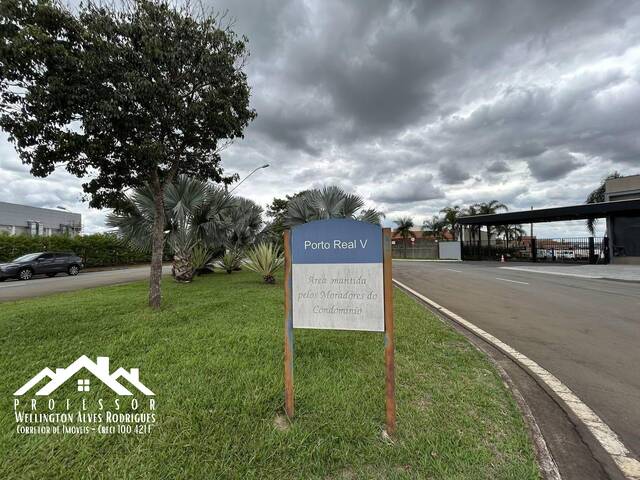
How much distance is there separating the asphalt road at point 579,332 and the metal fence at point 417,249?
96.8 ft

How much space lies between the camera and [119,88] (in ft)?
19.0

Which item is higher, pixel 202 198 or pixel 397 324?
pixel 202 198

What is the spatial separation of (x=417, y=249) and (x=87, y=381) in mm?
41720

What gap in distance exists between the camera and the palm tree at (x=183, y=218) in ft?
33.2

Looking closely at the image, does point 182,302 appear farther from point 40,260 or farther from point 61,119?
point 40,260

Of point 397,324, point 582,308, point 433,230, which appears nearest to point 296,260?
point 397,324

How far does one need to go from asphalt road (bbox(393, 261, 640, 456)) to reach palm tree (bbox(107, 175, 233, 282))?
802cm

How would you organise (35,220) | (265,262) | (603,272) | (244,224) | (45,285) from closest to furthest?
(265,262) → (45,285) → (244,224) → (603,272) → (35,220)

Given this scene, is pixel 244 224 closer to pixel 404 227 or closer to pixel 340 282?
pixel 340 282

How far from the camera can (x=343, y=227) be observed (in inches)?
109

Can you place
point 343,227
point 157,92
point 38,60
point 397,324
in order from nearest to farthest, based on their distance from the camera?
point 343,227, point 38,60, point 397,324, point 157,92

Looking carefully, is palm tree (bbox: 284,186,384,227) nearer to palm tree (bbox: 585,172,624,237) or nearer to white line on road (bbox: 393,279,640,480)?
white line on road (bbox: 393,279,640,480)

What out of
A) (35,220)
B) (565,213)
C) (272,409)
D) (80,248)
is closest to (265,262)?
(272,409)

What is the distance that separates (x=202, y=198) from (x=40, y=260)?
13701 millimetres
